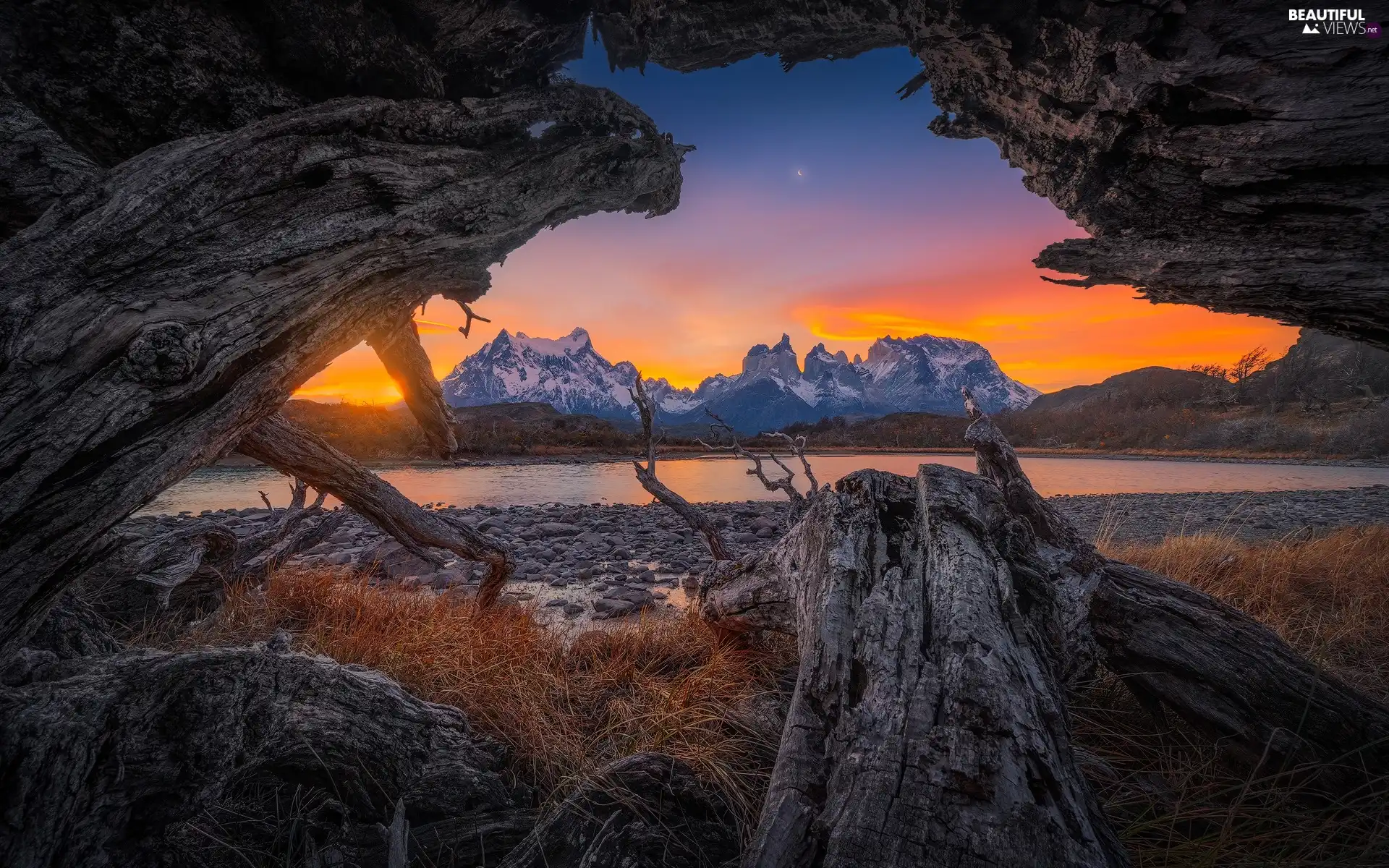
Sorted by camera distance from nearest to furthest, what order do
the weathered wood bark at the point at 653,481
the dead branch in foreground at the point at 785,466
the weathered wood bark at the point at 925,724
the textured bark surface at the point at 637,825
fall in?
the weathered wood bark at the point at 925,724 < the textured bark surface at the point at 637,825 < the weathered wood bark at the point at 653,481 < the dead branch in foreground at the point at 785,466

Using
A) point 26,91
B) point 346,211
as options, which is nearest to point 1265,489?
point 346,211

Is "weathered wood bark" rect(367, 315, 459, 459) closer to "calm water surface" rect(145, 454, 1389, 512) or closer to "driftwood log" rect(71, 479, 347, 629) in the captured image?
"driftwood log" rect(71, 479, 347, 629)

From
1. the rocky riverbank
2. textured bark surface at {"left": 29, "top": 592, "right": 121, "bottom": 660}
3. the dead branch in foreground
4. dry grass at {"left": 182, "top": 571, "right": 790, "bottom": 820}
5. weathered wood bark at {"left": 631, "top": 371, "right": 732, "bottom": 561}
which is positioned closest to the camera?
textured bark surface at {"left": 29, "top": 592, "right": 121, "bottom": 660}

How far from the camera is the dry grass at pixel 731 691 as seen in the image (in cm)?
230

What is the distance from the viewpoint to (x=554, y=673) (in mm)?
4102

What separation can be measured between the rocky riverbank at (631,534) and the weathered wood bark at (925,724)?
4.28 metres

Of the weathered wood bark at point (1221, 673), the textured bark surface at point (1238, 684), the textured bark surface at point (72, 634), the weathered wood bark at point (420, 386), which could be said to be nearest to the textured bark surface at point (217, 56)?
the weathered wood bark at point (420, 386)

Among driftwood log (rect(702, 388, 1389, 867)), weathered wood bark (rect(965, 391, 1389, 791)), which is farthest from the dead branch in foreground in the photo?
weathered wood bark (rect(965, 391, 1389, 791))

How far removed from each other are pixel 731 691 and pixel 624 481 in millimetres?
24960

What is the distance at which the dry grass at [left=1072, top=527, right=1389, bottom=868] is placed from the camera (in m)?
2.08

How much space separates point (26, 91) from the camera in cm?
282

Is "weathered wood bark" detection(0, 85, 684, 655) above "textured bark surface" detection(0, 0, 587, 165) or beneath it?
beneath

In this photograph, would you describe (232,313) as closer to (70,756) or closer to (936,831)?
(70,756)

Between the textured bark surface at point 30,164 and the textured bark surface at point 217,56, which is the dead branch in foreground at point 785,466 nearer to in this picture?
the textured bark surface at point 217,56
